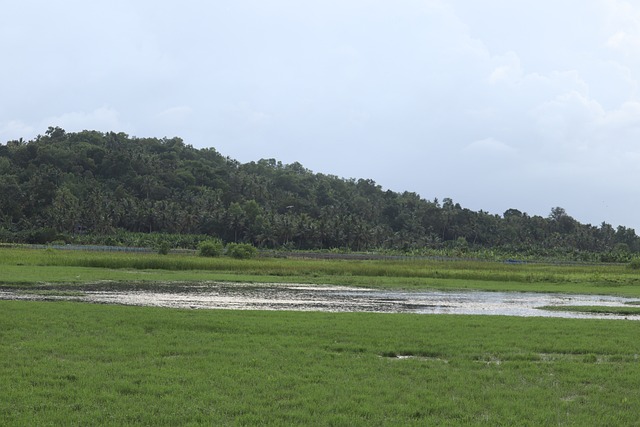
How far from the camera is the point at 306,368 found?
14953mm

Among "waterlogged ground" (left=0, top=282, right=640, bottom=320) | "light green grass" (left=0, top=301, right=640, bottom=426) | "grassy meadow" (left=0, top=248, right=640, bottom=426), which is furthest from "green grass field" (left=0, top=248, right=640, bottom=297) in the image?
"light green grass" (left=0, top=301, right=640, bottom=426)

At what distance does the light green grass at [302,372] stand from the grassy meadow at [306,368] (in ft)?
0.14

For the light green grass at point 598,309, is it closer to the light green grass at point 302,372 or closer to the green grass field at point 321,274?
the light green grass at point 302,372

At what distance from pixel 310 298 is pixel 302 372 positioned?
24.6m

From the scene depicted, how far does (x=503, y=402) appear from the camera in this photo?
1248 centimetres

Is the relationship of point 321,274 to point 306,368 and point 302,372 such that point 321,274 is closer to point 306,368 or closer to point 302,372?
point 306,368

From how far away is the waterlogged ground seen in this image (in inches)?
1282

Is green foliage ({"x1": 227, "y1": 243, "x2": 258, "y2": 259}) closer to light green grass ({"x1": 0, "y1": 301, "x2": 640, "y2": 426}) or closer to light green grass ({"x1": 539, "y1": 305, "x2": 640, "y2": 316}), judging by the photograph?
light green grass ({"x1": 539, "y1": 305, "x2": 640, "y2": 316})

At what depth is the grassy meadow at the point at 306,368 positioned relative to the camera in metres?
11.5

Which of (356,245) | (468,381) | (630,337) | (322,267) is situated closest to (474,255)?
(356,245)

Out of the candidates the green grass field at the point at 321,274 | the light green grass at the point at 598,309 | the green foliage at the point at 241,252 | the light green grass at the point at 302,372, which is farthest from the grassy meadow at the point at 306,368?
the green foliage at the point at 241,252

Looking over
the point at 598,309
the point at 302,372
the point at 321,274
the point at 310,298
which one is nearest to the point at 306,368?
the point at 302,372

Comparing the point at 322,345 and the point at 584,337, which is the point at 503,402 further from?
the point at 584,337

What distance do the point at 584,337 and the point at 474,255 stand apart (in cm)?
13665
